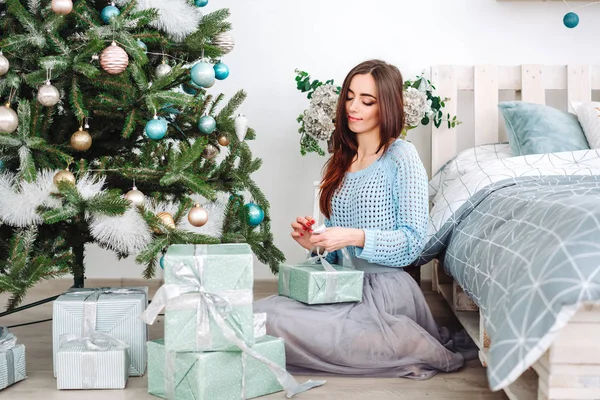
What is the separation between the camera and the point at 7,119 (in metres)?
1.55

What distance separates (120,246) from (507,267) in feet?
3.23

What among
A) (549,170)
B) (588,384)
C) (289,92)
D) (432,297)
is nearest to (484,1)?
(289,92)

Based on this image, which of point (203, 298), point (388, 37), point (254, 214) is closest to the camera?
point (203, 298)

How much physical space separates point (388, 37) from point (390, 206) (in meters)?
1.32

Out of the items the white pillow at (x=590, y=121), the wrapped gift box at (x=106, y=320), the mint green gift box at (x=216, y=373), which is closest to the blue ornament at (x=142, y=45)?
the wrapped gift box at (x=106, y=320)

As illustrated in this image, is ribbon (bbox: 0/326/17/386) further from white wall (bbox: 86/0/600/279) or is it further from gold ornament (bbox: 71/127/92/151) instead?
white wall (bbox: 86/0/600/279)

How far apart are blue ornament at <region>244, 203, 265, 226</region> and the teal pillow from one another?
0.97 m

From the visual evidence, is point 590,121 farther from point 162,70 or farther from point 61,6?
point 61,6

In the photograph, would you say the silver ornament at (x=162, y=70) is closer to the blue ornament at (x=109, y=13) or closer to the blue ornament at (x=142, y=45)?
the blue ornament at (x=142, y=45)

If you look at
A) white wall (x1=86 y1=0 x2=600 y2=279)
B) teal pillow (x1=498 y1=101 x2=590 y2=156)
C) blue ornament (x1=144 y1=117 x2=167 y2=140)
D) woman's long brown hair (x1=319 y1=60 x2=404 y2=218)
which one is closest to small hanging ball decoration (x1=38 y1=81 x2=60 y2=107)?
blue ornament (x1=144 y1=117 x2=167 y2=140)

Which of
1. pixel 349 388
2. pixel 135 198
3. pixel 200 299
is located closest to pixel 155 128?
pixel 135 198

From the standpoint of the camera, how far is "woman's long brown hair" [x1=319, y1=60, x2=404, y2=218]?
5.74ft

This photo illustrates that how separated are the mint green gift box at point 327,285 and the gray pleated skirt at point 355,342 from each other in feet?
0.08

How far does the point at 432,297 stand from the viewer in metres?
2.60
